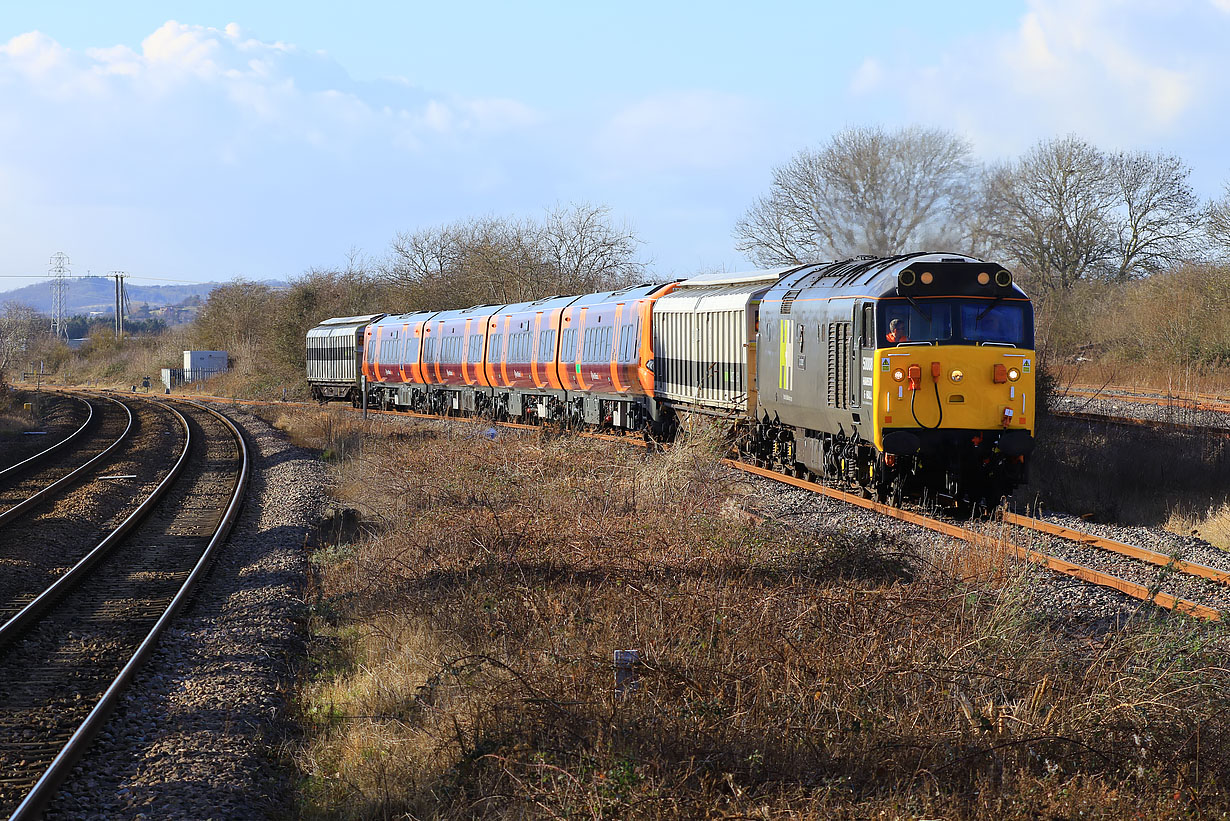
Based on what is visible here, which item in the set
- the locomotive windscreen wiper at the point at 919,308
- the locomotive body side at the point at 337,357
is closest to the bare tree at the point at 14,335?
the locomotive body side at the point at 337,357

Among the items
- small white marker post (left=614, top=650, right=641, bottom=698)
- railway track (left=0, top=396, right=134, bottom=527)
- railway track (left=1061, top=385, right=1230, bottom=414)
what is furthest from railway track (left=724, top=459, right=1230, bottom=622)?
railway track (left=0, top=396, right=134, bottom=527)

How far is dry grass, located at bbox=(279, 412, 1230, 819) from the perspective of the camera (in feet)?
16.7

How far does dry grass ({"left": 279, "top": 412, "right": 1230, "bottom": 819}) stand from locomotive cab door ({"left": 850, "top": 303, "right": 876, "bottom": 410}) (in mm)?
3079

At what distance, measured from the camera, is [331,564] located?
12711 millimetres

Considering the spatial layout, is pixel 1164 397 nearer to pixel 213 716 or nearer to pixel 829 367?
pixel 829 367

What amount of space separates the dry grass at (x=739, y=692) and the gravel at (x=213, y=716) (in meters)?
0.31

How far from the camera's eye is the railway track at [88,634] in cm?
686

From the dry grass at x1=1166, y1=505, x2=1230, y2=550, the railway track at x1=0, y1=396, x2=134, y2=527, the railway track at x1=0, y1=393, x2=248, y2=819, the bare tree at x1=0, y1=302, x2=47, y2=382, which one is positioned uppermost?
the bare tree at x1=0, y1=302, x2=47, y2=382

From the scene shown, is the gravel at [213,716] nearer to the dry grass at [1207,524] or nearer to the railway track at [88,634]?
the railway track at [88,634]

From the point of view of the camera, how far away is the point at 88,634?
9.90 meters

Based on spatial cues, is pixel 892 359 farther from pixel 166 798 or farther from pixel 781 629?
pixel 166 798

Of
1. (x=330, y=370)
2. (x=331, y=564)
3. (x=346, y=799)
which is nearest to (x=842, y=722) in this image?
(x=346, y=799)

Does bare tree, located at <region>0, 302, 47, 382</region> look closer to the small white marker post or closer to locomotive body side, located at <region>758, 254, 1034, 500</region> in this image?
locomotive body side, located at <region>758, 254, 1034, 500</region>

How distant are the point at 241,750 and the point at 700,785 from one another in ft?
11.5
